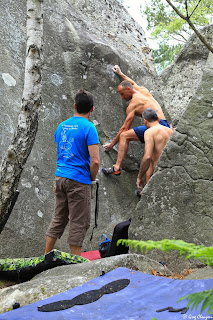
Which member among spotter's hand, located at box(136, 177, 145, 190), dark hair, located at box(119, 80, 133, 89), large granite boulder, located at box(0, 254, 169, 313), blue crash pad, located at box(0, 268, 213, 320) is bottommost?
large granite boulder, located at box(0, 254, 169, 313)


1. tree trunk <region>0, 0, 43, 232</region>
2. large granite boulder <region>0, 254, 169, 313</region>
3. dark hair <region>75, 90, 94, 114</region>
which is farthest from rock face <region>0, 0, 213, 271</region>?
tree trunk <region>0, 0, 43, 232</region>

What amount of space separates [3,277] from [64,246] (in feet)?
6.15

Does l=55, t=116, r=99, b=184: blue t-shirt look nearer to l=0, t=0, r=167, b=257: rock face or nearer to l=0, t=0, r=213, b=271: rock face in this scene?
l=0, t=0, r=213, b=271: rock face

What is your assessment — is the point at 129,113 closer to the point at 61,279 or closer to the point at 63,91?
the point at 63,91

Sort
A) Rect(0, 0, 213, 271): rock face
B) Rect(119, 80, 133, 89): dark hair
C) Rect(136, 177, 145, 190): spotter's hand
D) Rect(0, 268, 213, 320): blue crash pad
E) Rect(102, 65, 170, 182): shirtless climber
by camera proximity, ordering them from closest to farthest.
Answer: Rect(0, 268, 213, 320): blue crash pad → Rect(0, 0, 213, 271): rock face → Rect(136, 177, 145, 190): spotter's hand → Rect(102, 65, 170, 182): shirtless climber → Rect(119, 80, 133, 89): dark hair

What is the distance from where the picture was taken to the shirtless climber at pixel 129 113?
6559mm

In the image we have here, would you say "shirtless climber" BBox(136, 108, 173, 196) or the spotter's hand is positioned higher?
"shirtless climber" BBox(136, 108, 173, 196)

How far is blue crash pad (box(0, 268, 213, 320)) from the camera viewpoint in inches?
87.4

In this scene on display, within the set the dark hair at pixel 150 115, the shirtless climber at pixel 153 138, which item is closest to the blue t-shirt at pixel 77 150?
the shirtless climber at pixel 153 138

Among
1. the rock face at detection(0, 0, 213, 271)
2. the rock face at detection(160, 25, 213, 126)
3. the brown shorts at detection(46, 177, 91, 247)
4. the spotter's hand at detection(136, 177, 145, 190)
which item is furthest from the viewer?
the rock face at detection(160, 25, 213, 126)

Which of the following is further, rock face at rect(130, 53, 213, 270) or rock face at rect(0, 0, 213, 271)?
rock face at rect(0, 0, 213, 271)

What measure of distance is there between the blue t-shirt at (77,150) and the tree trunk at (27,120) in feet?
1.42

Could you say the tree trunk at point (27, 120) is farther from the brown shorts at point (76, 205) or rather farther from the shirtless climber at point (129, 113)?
the shirtless climber at point (129, 113)

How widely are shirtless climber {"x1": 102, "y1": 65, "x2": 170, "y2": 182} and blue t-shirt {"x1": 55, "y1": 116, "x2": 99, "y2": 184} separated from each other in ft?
6.98
